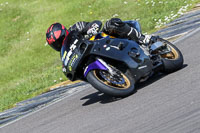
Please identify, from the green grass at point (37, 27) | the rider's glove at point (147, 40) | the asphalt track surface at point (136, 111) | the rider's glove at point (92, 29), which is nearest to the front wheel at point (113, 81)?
the asphalt track surface at point (136, 111)

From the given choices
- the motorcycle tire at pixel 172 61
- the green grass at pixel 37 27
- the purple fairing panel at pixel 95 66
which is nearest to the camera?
the purple fairing panel at pixel 95 66

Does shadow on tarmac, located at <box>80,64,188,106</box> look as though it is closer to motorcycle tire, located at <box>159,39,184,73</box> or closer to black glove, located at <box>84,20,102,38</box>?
motorcycle tire, located at <box>159,39,184,73</box>

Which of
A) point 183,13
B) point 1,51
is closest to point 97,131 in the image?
point 183,13

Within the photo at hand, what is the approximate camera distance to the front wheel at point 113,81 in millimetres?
6027

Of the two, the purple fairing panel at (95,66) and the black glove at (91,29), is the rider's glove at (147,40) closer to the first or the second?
the black glove at (91,29)

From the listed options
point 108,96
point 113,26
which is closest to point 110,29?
point 113,26

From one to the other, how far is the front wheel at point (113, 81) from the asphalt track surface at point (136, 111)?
0.16m

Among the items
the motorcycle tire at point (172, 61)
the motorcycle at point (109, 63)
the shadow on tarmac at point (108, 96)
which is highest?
the motorcycle at point (109, 63)

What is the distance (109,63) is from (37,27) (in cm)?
1368

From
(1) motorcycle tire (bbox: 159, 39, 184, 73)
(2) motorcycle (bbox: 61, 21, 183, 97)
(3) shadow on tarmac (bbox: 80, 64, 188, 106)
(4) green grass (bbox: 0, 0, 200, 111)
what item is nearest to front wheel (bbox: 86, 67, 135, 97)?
(2) motorcycle (bbox: 61, 21, 183, 97)

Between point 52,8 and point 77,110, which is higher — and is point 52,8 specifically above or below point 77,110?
above

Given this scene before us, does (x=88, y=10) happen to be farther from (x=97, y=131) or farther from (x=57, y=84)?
(x=97, y=131)

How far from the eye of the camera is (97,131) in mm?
5184

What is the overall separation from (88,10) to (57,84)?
383 inches
